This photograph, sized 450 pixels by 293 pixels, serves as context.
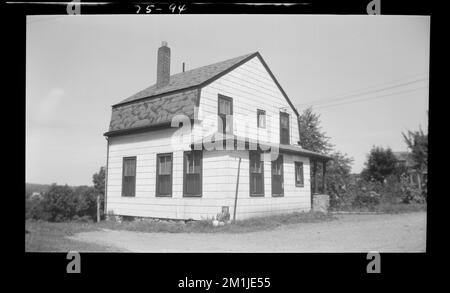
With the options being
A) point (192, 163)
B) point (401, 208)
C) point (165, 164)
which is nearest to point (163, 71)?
point (165, 164)

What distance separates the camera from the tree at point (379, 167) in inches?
626

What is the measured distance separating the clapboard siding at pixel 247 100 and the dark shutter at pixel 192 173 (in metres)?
0.70

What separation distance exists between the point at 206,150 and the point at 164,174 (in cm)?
163

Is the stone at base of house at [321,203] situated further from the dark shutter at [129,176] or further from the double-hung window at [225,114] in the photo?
the dark shutter at [129,176]

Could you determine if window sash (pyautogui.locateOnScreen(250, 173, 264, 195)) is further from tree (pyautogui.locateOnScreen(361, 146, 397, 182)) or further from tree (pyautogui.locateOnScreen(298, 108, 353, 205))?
tree (pyautogui.locateOnScreen(361, 146, 397, 182))

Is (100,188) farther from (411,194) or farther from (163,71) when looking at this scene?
(411,194)

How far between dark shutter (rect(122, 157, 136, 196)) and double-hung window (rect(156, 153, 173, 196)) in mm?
1020

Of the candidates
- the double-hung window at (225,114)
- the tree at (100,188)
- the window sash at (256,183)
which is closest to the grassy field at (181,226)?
the window sash at (256,183)

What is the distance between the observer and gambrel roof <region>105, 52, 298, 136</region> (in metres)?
9.64

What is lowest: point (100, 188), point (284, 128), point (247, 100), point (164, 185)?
point (100, 188)

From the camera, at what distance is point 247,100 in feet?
35.8
